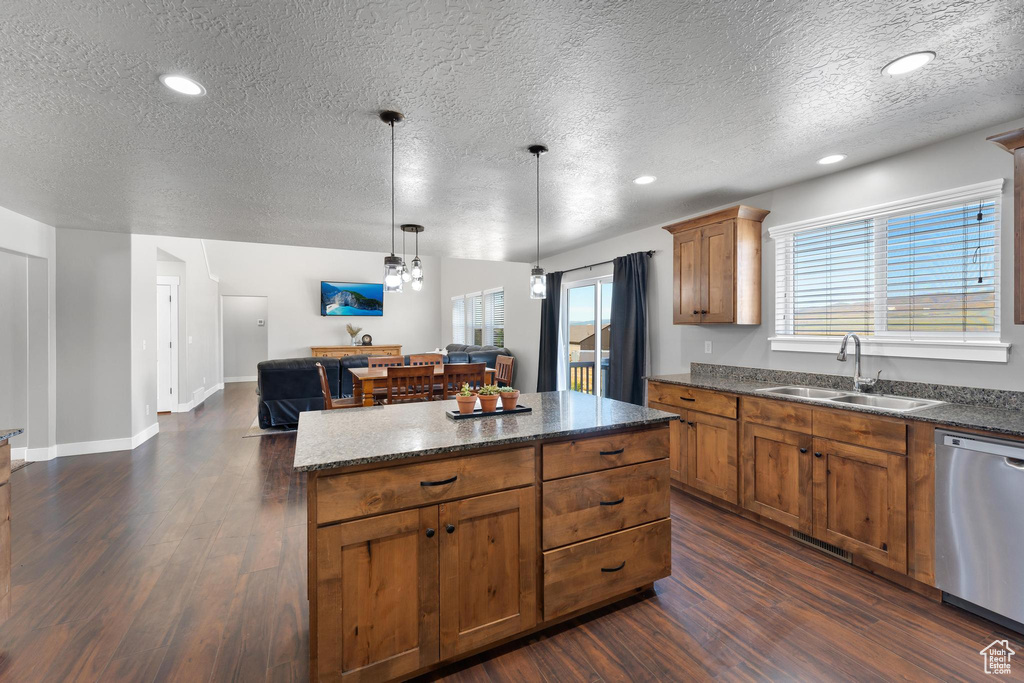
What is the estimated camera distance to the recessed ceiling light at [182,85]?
1853 mm

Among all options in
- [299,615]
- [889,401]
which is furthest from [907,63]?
[299,615]

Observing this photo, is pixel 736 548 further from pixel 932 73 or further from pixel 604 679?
pixel 932 73

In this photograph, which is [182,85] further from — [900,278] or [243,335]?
[243,335]

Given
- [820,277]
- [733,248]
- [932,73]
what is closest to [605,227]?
[733,248]

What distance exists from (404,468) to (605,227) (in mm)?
3655

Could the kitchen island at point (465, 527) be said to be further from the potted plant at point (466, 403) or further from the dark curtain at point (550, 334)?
the dark curtain at point (550, 334)

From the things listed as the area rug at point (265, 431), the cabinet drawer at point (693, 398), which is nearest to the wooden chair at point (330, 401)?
the area rug at point (265, 431)

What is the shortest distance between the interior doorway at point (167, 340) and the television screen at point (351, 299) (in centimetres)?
353

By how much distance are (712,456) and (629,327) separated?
169 centimetres

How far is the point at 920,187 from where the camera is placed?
2.62 meters

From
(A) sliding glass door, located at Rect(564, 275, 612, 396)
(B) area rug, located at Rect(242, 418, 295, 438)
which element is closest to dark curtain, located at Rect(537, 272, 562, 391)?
(A) sliding glass door, located at Rect(564, 275, 612, 396)

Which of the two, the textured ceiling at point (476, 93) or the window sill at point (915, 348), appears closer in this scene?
the textured ceiling at point (476, 93)

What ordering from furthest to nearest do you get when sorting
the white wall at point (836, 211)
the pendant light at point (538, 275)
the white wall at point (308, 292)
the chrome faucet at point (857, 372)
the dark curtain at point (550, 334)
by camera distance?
the white wall at point (308, 292), the dark curtain at point (550, 334), the chrome faucet at point (857, 372), the pendant light at point (538, 275), the white wall at point (836, 211)

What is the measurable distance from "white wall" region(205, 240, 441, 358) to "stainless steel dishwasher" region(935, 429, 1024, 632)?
384 inches
